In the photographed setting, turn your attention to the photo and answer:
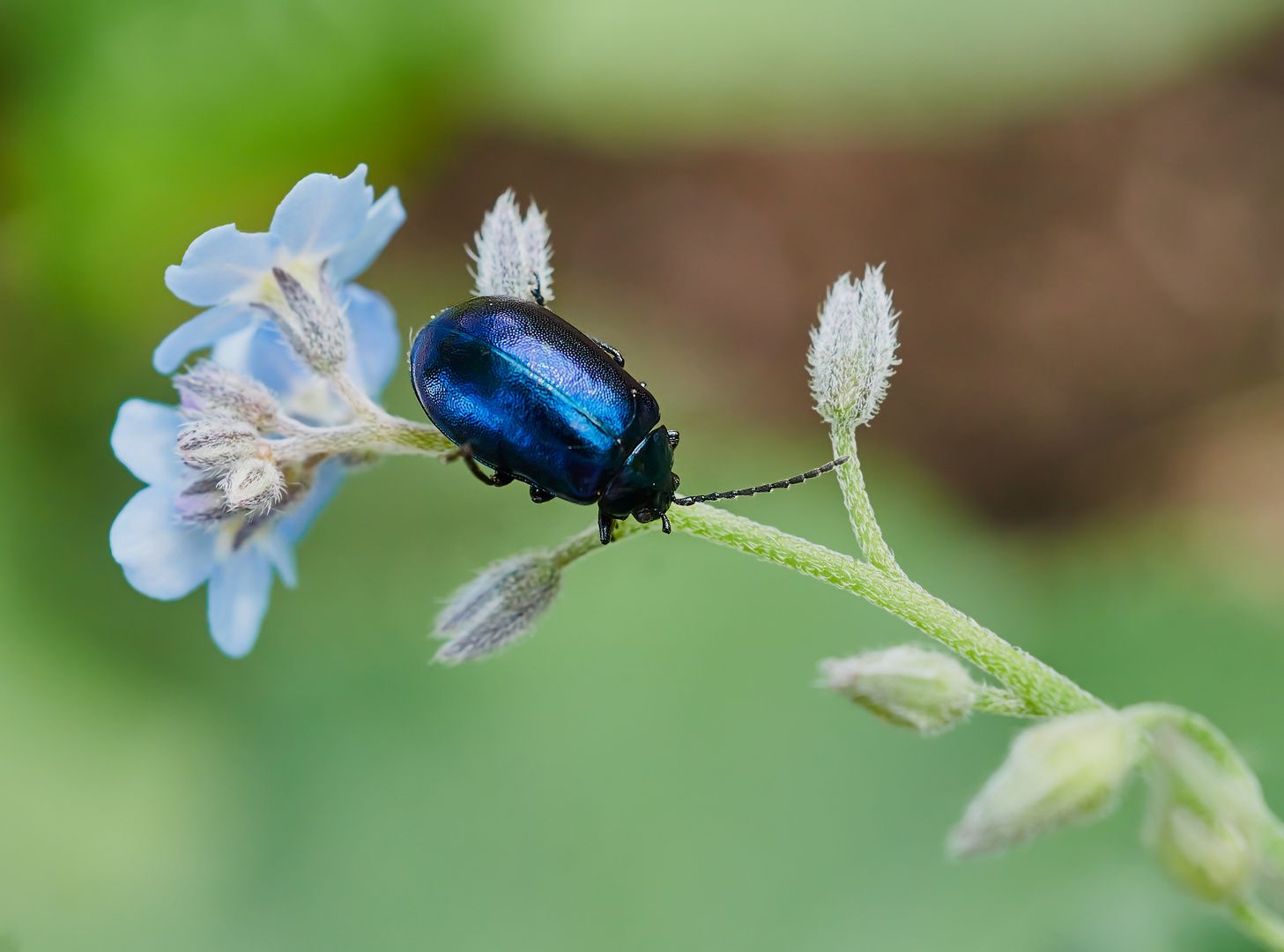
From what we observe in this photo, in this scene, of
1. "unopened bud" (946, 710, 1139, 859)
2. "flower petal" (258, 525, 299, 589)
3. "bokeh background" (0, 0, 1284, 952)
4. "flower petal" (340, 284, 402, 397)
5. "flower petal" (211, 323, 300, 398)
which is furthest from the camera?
"bokeh background" (0, 0, 1284, 952)

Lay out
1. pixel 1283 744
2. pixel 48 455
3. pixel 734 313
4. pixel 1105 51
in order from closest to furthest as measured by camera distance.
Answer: pixel 1283 744
pixel 48 455
pixel 1105 51
pixel 734 313

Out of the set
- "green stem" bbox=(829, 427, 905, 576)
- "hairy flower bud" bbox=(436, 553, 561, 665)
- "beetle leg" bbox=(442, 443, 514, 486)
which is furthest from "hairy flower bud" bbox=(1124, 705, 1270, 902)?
"beetle leg" bbox=(442, 443, 514, 486)

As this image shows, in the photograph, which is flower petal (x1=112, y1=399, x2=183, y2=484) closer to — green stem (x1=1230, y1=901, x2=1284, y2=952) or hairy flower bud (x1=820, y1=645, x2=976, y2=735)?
hairy flower bud (x1=820, y1=645, x2=976, y2=735)

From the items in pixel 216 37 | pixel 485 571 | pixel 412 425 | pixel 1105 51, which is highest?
pixel 1105 51

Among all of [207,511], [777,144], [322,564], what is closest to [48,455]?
[322,564]

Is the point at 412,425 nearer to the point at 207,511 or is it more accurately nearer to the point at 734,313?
the point at 207,511

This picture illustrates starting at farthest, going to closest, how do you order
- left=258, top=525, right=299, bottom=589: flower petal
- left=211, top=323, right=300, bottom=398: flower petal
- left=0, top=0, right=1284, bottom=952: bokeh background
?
left=0, top=0, right=1284, bottom=952: bokeh background < left=211, top=323, right=300, bottom=398: flower petal < left=258, top=525, right=299, bottom=589: flower petal
